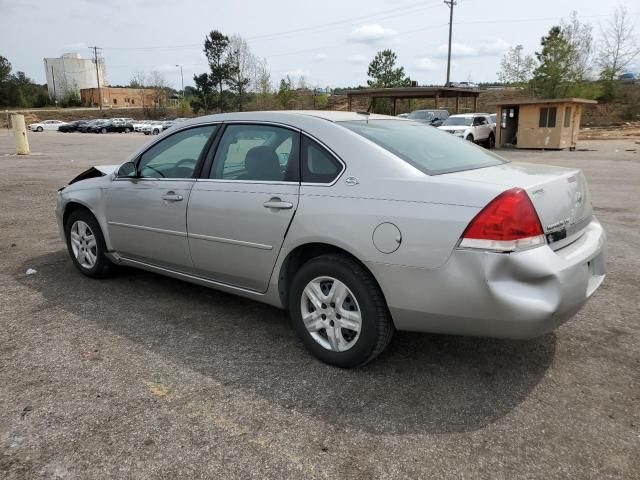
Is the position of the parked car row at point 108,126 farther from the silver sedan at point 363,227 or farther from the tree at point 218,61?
the silver sedan at point 363,227

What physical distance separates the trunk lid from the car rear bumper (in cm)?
12

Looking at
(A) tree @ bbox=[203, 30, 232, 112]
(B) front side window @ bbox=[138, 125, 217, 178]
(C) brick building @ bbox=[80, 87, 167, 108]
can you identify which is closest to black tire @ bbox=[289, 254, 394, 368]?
(B) front side window @ bbox=[138, 125, 217, 178]

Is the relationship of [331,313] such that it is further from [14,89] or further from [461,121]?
[14,89]

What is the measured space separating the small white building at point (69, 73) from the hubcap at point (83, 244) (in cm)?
11850

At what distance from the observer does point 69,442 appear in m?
2.65

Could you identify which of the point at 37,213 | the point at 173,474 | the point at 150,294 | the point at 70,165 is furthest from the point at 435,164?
the point at 70,165

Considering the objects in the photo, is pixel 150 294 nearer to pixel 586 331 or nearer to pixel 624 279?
pixel 586 331

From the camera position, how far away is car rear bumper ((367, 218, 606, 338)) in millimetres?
2742

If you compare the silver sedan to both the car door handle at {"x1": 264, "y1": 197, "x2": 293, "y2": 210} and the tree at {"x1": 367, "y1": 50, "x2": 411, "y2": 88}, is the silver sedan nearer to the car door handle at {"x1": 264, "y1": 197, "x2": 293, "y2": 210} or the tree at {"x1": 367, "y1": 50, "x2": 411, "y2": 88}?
the car door handle at {"x1": 264, "y1": 197, "x2": 293, "y2": 210}

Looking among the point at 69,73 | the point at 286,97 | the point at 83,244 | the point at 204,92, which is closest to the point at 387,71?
the point at 286,97

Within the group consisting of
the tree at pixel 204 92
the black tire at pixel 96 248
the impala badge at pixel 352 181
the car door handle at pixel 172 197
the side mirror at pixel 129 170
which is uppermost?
the tree at pixel 204 92

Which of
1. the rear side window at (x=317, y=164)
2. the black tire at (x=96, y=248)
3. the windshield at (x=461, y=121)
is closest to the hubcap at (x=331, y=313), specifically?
the rear side window at (x=317, y=164)

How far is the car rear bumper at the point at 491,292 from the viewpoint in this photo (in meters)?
2.74

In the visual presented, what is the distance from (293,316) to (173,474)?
1.32 m
